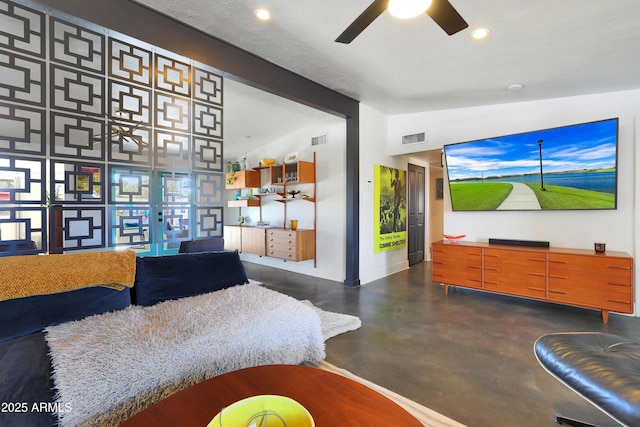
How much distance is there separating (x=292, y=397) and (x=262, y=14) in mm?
2577

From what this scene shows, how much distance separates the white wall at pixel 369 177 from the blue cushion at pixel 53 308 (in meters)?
3.31

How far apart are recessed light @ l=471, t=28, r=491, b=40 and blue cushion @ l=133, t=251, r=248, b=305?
2837mm

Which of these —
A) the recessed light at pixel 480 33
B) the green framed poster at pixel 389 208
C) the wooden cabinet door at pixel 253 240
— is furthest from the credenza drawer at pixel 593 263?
the wooden cabinet door at pixel 253 240

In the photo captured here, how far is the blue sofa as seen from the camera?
1.14 m

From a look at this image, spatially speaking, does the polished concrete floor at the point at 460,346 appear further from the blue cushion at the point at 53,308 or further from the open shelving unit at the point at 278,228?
the blue cushion at the point at 53,308

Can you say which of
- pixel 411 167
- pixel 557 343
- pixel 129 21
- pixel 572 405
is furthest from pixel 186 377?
pixel 411 167

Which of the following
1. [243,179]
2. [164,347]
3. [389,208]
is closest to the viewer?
[164,347]

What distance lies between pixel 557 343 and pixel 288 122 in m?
4.64

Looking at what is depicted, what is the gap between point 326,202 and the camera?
16.6 feet

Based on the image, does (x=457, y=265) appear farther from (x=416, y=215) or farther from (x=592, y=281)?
(x=416, y=215)

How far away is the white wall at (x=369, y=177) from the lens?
4590mm

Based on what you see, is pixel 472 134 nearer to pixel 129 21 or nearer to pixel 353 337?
pixel 353 337

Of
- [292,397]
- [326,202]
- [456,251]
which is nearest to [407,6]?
[292,397]

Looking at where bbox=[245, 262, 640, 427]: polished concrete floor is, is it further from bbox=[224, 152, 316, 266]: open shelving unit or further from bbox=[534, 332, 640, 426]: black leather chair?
bbox=[224, 152, 316, 266]: open shelving unit
